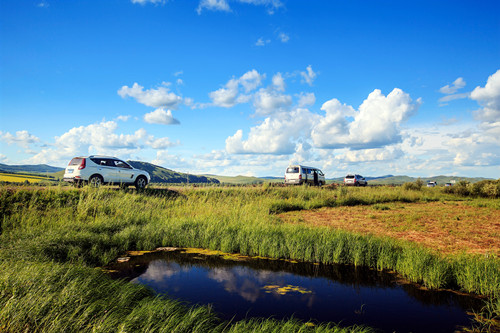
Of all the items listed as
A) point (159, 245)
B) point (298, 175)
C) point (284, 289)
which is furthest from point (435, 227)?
point (298, 175)

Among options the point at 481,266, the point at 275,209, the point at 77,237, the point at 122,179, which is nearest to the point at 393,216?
the point at 275,209

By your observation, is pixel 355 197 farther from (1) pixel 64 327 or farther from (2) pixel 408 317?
(1) pixel 64 327

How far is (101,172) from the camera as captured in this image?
692 inches

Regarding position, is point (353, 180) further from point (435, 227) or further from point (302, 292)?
point (302, 292)

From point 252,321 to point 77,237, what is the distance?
20.6ft

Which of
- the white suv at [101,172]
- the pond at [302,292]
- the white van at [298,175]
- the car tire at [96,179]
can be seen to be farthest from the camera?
the white van at [298,175]

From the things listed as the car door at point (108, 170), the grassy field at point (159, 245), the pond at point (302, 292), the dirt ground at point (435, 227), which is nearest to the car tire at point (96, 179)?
the car door at point (108, 170)

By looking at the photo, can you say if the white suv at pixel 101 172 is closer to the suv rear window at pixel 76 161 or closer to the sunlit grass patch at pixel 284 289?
the suv rear window at pixel 76 161

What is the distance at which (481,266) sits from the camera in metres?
6.04

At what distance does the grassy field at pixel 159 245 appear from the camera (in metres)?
4.03

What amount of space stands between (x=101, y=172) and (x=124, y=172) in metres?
1.39

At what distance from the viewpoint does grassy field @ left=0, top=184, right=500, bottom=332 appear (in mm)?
4027

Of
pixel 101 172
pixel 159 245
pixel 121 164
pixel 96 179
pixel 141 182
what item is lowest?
pixel 159 245

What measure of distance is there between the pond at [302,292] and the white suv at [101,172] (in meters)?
10.9
